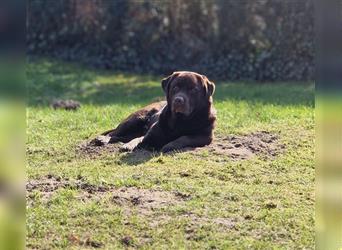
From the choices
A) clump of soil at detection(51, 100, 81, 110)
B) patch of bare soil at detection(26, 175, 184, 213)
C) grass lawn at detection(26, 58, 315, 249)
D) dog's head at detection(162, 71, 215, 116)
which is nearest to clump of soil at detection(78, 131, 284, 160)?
grass lawn at detection(26, 58, 315, 249)

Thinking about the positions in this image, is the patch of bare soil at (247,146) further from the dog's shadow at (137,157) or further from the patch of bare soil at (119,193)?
the patch of bare soil at (119,193)

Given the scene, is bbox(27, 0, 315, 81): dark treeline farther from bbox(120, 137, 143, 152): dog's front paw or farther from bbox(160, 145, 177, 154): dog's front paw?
bbox(160, 145, 177, 154): dog's front paw

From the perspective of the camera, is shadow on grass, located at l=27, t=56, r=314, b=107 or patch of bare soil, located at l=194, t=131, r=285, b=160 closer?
patch of bare soil, located at l=194, t=131, r=285, b=160

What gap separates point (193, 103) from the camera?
7.36 meters

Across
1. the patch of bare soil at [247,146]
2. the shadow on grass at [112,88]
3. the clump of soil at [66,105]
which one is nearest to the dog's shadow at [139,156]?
the patch of bare soil at [247,146]

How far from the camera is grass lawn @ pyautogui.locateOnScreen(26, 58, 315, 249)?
4742 millimetres

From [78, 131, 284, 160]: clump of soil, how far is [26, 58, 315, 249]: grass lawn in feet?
0.33

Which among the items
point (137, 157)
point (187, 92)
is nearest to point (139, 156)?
point (137, 157)

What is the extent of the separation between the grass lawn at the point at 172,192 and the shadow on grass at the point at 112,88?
1968 millimetres

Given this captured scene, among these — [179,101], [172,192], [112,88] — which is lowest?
[112,88]

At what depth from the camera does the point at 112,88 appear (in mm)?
12930

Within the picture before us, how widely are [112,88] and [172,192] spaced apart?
747cm

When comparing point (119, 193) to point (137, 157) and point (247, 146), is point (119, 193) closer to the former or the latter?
point (137, 157)

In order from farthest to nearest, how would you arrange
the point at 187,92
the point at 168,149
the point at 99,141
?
the point at 99,141, the point at 187,92, the point at 168,149
